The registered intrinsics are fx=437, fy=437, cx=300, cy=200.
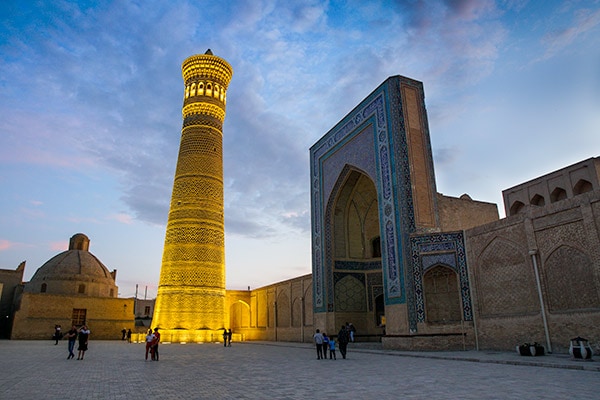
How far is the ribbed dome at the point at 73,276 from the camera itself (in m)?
23.1

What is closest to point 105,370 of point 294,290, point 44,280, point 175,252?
point 175,252

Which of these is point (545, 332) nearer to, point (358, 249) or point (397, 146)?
point (397, 146)

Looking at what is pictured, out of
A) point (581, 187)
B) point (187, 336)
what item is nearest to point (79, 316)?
point (187, 336)

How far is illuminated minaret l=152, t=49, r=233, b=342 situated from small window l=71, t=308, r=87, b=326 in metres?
6.82

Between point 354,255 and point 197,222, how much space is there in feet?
20.8

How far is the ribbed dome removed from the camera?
75.7 ft

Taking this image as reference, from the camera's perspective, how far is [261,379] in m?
4.98

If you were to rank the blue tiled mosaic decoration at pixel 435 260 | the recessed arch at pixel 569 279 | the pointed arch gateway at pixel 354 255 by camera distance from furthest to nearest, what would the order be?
the pointed arch gateway at pixel 354 255 < the blue tiled mosaic decoration at pixel 435 260 < the recessed arch at pixel 569 279

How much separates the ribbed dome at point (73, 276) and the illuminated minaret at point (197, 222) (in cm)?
943

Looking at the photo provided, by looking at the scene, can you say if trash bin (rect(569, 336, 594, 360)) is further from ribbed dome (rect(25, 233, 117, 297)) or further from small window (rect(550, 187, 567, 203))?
ribbed dome (rect(25, 233, 117, 297))

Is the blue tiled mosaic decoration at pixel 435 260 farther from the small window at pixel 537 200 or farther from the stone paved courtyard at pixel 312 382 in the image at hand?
the small window at pixel 537 200

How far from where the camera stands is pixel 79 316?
20.9 m

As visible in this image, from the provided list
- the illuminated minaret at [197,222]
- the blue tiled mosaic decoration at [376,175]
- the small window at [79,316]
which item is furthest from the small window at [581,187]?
the small window at [79,316]

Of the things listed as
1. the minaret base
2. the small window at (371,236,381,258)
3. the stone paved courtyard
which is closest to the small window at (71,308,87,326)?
the minaret base
